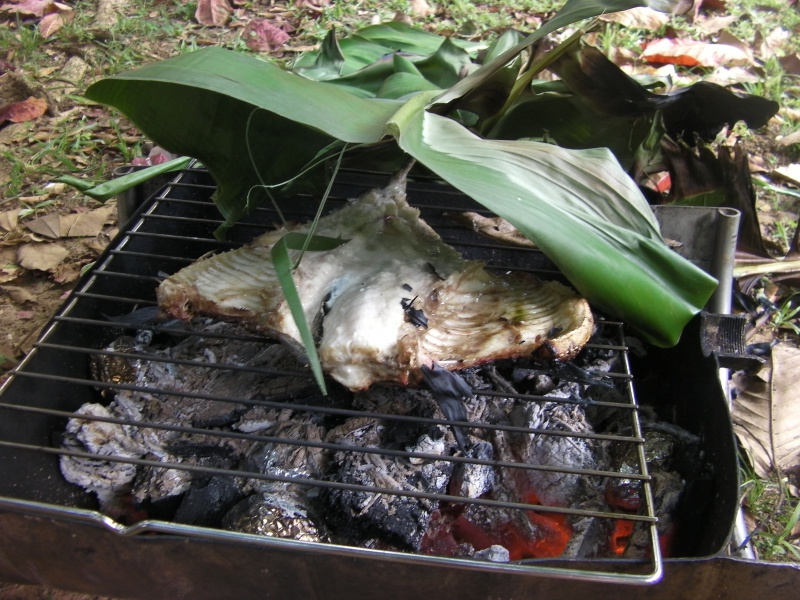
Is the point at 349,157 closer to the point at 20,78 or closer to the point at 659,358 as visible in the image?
the point at 659,358

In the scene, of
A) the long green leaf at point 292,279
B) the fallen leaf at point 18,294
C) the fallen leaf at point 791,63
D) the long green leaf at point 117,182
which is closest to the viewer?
the long green leaf at point 292,279

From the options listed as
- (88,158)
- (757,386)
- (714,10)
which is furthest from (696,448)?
(714,10)

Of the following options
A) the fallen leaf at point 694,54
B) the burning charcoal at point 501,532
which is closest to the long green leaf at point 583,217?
the burning charcoal at point 501,532

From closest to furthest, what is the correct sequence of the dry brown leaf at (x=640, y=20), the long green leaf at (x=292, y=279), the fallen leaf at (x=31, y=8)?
the long green leaf at (x=292, y=279), the dry brown leaf at (x=640, y=20), the fallen leaf at (x=31, y=8)

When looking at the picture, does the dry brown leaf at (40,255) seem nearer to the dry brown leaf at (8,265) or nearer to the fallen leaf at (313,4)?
the dry brown leaf at (8,265)

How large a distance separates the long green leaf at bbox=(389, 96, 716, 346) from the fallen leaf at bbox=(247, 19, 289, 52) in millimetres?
2626

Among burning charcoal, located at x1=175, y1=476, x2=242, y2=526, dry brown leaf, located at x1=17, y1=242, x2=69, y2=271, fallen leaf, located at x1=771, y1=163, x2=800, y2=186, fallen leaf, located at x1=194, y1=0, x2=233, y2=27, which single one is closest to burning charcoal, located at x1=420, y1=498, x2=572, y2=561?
burning charcoal, located at x1=175, y1=476, x2=242, y2=526

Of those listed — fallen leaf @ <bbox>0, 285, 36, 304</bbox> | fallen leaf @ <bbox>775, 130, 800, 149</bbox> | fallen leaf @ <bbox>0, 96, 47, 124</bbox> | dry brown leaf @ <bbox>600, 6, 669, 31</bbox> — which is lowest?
fallen leaf @ <bbox>0, 285, 36, 304</bbox>

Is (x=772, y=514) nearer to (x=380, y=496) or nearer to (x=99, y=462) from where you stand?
(x=380, y=496)

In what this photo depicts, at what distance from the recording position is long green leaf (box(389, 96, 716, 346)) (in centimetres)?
121

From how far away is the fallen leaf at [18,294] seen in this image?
2523 mm

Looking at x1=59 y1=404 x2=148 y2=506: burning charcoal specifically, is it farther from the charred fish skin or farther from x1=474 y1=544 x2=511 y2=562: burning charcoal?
x1=474 y1=544 x2=511 y2=562: burning charcoal

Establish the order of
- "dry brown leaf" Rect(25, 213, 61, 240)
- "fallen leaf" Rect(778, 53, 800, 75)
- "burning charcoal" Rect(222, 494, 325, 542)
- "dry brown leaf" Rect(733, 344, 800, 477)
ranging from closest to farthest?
1. "burning charcoal" Rect(222, 494, 325, 542)
2. "dry brown leaf" Rect(733, 344, 800, 477)
3. "dry brown leaf" Rect(25, 213, 61, 240)
4. "fallen leaf" Rect(778, 53, 800, 75)

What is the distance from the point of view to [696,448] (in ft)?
5.24
